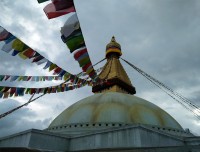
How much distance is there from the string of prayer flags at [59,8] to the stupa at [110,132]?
4.74 m

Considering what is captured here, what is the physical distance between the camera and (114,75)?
2197cm

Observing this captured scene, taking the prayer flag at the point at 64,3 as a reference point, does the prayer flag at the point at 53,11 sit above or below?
below

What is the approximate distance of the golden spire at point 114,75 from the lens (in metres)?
21.3

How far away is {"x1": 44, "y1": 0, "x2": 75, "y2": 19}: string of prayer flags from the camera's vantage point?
19.3 ft

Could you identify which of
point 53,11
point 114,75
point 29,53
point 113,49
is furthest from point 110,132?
point 113,49

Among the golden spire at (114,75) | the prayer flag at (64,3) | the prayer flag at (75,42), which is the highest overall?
the golden spire at (114,75)

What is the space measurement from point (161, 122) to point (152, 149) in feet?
12.7

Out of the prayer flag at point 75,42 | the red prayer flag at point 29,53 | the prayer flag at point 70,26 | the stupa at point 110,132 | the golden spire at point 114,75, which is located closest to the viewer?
the prayer flag at point 70,26

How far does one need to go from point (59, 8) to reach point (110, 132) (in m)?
5.16

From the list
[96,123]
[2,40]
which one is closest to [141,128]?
[96,123]

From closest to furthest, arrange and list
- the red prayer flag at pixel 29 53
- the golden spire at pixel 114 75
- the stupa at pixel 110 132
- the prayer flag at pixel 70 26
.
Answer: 1. the prayer flag at pixel 70 26
2. the stupa at pixel 110 132
3. the red prayer flag at pixel 29 53
4. the golden spire at pixel 114 75

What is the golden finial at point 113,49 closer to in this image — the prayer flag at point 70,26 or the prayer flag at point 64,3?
the prayer flag at point 70,26

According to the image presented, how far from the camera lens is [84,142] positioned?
352 inches

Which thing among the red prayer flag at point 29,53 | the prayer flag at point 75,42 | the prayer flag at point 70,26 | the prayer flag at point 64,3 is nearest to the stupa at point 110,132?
the red prayer flag at point 29,53
